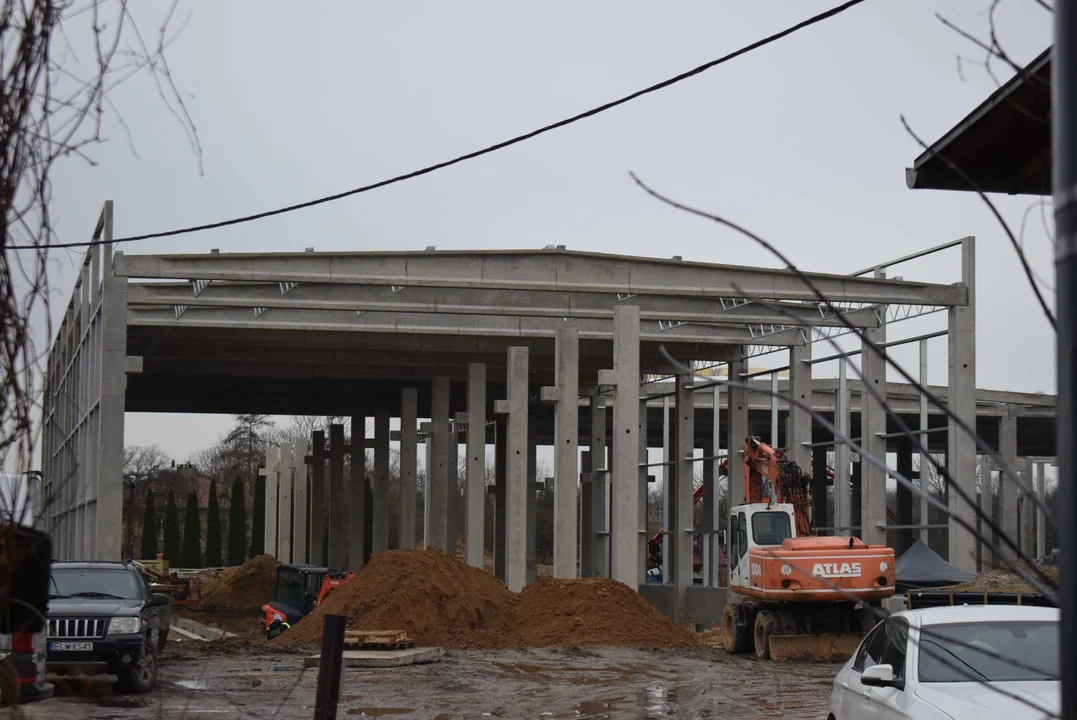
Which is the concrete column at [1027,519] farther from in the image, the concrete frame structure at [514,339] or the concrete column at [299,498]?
the concrete column at [299,498]

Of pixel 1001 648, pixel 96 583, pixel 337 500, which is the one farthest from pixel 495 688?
pixel 337 500

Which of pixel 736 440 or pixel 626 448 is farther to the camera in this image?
pixel 736 440

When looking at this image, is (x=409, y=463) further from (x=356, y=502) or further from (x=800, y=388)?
(x=800, y=388)

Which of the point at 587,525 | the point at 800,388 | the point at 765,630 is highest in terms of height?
the point at 800,388

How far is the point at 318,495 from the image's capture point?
5828 centimetres

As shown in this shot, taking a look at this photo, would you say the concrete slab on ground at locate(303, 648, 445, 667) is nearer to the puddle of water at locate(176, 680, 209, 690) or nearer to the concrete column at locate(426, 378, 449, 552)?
the puddle of water at locate(176, 680, 209, 690)

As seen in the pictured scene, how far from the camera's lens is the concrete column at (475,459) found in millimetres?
39062

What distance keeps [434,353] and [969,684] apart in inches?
1260

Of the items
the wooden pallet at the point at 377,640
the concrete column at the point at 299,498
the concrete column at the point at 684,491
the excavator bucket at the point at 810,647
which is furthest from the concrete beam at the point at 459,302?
the concrete column at the point at 299,498

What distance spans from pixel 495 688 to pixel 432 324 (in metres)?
15.6

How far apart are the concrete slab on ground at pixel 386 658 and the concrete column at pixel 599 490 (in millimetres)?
22143

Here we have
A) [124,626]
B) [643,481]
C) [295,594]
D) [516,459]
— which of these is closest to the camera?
[124,626]

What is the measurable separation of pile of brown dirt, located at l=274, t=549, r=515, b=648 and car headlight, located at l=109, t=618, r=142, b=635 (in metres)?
9.54

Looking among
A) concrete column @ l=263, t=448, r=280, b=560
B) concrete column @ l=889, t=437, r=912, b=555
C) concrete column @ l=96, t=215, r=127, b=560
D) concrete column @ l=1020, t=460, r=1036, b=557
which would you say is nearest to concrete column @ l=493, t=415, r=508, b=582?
concrete column @ l=889, t=437, r=912, b=555
